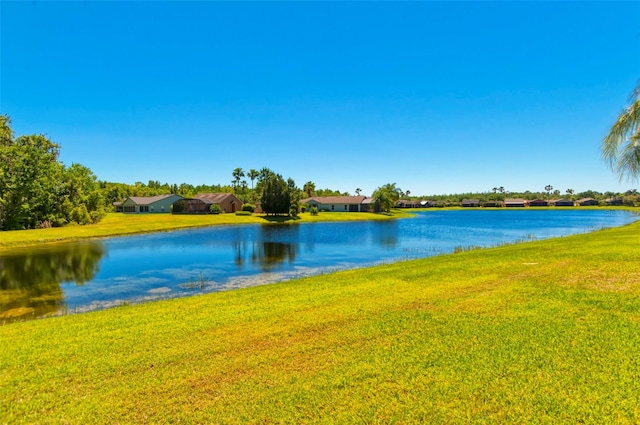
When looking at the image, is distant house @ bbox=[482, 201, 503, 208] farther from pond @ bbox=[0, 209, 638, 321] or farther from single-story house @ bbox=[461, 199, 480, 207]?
pond @ bbox=[0, 209, 638, 321]

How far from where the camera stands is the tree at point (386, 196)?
92.0m

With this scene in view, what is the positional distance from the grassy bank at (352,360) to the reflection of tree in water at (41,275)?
4446 millimetres

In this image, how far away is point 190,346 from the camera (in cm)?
697

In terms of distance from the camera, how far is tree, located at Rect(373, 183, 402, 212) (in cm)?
9200

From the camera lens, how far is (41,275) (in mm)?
18641

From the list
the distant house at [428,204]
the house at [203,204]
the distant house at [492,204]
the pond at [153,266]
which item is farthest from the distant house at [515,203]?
the pond at [153,266]

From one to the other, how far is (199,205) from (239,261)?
204 ft

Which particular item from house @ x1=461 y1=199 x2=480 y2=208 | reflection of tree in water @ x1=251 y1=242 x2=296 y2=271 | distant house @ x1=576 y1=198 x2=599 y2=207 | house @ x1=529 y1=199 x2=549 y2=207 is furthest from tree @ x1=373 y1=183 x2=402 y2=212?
distant house @ x1=576 y1=198 x2=599 y2=207

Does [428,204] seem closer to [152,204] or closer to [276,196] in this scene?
[276,196]

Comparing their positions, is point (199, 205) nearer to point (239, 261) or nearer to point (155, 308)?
point (239, 261)

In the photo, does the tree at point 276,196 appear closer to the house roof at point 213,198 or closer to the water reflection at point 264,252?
the house roof at point 213,198

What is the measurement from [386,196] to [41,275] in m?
80.2

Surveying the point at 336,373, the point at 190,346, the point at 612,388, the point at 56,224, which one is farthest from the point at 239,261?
the point at 56,224

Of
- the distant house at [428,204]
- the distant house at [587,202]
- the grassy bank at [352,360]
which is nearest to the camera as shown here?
the grassy bank at [352,360]
